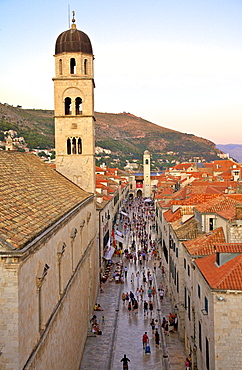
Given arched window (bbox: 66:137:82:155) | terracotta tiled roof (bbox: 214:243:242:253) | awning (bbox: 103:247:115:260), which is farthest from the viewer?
awning (bbox: 103:247:115:260)

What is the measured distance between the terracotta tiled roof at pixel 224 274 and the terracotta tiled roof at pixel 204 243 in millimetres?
2225

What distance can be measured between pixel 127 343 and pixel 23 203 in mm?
13384

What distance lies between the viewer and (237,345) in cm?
1403

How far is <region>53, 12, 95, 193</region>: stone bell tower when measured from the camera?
2877 centimetres

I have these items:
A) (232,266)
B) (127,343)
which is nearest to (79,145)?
(127,343)

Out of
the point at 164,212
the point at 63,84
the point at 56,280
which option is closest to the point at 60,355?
the point at 56,280

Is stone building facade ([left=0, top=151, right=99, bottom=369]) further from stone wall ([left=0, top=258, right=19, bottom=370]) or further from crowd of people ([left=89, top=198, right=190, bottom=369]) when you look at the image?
crowd of people ([left=89, top=198, right=190, bottom=369])

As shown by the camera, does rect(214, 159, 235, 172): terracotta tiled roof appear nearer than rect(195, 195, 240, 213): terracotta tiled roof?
No

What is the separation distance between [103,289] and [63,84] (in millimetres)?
16486

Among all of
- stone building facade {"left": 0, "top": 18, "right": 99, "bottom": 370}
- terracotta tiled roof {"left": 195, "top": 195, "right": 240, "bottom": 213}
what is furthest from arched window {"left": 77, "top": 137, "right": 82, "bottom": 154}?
terracotta tiled roof {"left": 195, "top": 195, "right": 240, "bottom": 213}

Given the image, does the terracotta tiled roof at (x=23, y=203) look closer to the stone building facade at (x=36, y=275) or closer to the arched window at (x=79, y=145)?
the stone building facade at (x=36, y=275)

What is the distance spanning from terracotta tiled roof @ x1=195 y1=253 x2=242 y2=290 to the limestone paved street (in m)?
5.99

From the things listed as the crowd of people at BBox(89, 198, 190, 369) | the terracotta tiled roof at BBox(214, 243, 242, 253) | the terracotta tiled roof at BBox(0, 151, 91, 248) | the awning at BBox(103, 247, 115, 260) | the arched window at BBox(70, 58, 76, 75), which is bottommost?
the crowd of people at BBox(89, 198, 190, 369)

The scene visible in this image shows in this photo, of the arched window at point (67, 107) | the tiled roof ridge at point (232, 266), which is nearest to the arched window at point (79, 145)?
the arched window at point (67, 107)
